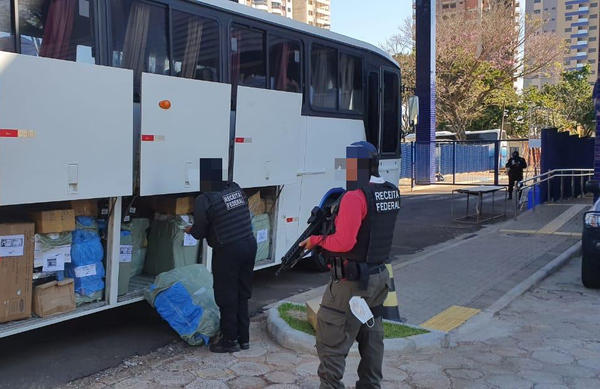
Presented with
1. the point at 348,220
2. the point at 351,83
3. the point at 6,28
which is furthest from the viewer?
the point at 351,83

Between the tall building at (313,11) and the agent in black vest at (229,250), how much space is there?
136169 millimetres

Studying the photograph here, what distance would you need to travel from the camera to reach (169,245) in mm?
5809

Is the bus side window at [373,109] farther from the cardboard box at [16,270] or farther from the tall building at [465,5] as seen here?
the tall building at [465,5]

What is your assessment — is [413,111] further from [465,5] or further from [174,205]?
[465,5]

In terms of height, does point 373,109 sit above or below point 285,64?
below

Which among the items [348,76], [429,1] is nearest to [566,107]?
[429,1]

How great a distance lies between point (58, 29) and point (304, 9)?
142 meters

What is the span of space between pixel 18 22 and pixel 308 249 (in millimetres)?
3017

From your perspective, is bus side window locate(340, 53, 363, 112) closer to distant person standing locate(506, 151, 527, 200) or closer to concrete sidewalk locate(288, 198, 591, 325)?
concrete sidewalk locate(288, 198, 591, 325)

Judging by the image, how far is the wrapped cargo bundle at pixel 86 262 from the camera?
4.80 meters

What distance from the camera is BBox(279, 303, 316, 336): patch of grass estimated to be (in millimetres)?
5246

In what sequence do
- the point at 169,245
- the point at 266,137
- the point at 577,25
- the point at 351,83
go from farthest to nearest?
the point at 577,25
the point at 351,83
the point at 266,137
the point at 169,245

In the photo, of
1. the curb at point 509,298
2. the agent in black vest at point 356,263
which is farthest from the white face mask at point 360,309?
the curb at point 509,298

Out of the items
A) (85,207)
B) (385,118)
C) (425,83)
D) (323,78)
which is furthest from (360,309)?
(425,83)
